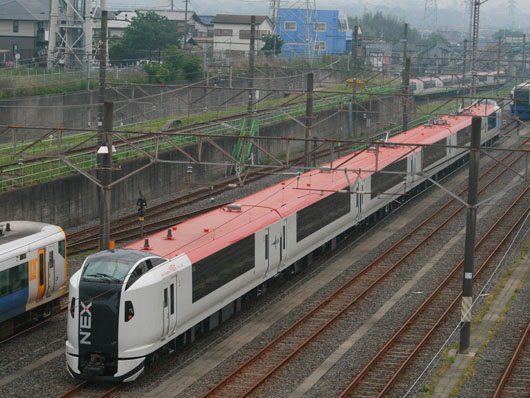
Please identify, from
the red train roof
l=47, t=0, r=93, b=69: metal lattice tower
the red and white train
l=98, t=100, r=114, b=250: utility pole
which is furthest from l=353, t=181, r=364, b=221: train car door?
l=47, t=0, r=93, b=69: metal lattice tower

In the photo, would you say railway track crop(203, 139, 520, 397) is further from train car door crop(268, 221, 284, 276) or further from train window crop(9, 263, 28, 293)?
train window crop(9, 263, 28, 293)

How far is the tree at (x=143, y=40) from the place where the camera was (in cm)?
6694

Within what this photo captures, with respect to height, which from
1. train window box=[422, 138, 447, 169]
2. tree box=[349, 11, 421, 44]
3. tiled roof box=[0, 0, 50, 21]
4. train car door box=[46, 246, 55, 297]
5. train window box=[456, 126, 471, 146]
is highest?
tree box=[349, 11, 421, 44]

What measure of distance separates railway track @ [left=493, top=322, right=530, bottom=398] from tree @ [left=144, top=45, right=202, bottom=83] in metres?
41.4

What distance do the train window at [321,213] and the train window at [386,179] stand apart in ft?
9.09

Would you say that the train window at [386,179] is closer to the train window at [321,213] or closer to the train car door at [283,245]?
the train window at [321,213]

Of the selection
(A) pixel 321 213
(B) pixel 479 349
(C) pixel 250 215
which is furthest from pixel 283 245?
(B) pixel 479 349

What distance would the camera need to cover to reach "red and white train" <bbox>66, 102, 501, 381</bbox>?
50.7 ft

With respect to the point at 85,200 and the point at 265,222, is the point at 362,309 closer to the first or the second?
the point at 265,222

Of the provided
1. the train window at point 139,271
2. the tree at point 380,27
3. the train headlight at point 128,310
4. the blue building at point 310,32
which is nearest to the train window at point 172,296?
the train window at point 139,271

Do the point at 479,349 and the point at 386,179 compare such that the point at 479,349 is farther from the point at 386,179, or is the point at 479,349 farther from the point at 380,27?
the point at 380,27

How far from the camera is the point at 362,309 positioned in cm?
2127

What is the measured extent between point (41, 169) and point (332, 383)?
58.2 feet

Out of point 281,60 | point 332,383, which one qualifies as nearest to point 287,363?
point 332,383
